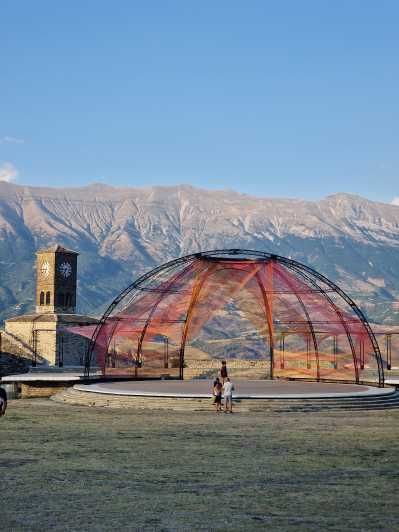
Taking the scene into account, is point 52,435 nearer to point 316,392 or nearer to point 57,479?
point 57,479

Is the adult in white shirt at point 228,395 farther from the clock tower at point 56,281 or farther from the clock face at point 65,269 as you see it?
the clock face at point 65,269

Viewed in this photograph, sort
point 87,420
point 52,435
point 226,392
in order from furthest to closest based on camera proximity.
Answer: point 226,392 < point 87,420 < point 52,435

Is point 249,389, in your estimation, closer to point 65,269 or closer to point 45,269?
point 65,269

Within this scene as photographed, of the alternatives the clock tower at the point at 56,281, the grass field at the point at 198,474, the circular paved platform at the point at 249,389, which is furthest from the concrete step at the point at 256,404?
the clock tower at the point at 56,281

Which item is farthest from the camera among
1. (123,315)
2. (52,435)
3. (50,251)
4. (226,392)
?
(50,251)

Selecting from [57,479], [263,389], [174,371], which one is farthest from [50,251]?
[57,479]

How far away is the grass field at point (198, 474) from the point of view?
516 inches

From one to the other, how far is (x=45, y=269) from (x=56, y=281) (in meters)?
2.54

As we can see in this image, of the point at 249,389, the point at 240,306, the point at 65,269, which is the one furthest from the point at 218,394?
the point at 65,269

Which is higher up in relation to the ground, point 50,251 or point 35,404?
point 50,251

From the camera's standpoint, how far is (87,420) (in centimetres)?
2697

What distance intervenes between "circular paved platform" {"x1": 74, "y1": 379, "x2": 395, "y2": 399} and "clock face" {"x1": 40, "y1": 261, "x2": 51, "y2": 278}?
61944mm

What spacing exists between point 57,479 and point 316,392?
18.9 metres

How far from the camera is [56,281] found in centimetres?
10075
